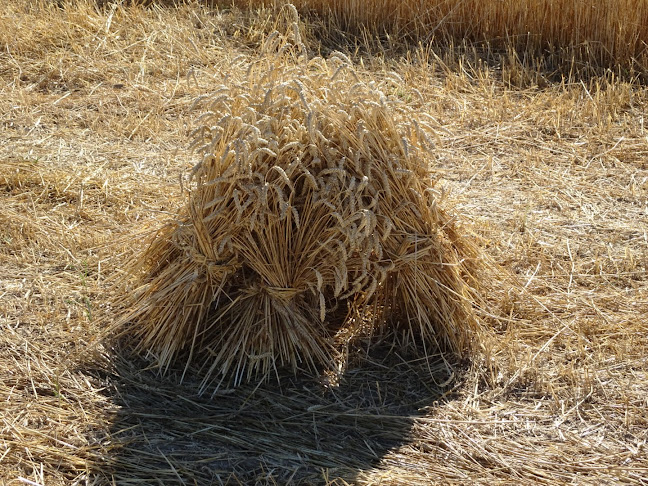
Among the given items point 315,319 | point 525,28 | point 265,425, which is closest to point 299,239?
point 315,319

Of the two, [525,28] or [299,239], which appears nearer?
[299,239]

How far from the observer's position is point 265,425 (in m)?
2.89

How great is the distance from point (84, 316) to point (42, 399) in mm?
477

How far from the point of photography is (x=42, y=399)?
9.75ft

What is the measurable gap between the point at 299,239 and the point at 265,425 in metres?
0.61

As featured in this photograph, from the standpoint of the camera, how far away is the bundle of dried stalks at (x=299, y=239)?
2.95 meters

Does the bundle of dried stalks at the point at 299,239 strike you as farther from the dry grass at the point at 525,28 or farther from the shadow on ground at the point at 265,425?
the dry grass at the point at 525,28

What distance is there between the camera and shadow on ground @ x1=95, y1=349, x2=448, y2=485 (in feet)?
8.87

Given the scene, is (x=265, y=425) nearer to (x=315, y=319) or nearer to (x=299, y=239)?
(x=315, y=319)

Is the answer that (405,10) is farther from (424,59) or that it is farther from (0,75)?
(0,75)

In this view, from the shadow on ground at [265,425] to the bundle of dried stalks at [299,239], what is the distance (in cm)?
11

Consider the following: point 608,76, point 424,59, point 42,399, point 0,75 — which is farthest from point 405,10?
point 42,399

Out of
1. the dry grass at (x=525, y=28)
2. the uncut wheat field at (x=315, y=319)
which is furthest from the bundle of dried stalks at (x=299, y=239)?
the dry grass at (x=525, y=28)

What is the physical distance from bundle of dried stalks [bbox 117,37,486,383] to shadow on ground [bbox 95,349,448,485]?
11 cm
